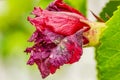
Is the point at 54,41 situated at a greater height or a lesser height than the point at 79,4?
greater

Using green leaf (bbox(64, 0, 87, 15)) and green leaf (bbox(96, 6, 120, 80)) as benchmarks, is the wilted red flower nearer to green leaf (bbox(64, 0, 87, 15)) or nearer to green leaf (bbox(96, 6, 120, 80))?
green leaf (bbox(96, 6, 120, 80))

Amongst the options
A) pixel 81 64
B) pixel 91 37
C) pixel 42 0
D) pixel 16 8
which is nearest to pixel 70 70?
pixel 81 64

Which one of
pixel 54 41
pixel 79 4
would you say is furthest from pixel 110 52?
pixel 79 4

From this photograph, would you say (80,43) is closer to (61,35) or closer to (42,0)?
(61,35)

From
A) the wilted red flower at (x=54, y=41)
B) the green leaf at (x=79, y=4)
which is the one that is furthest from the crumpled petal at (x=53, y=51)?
the green leaf at (x=79, y=4)

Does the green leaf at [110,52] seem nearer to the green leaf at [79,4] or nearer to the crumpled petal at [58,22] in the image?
the crumpled petal at [58,22]

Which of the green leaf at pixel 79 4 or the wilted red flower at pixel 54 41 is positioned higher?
the wilted red flower at pixel 54 41

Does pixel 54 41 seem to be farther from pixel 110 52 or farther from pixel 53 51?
pixel 110 52
